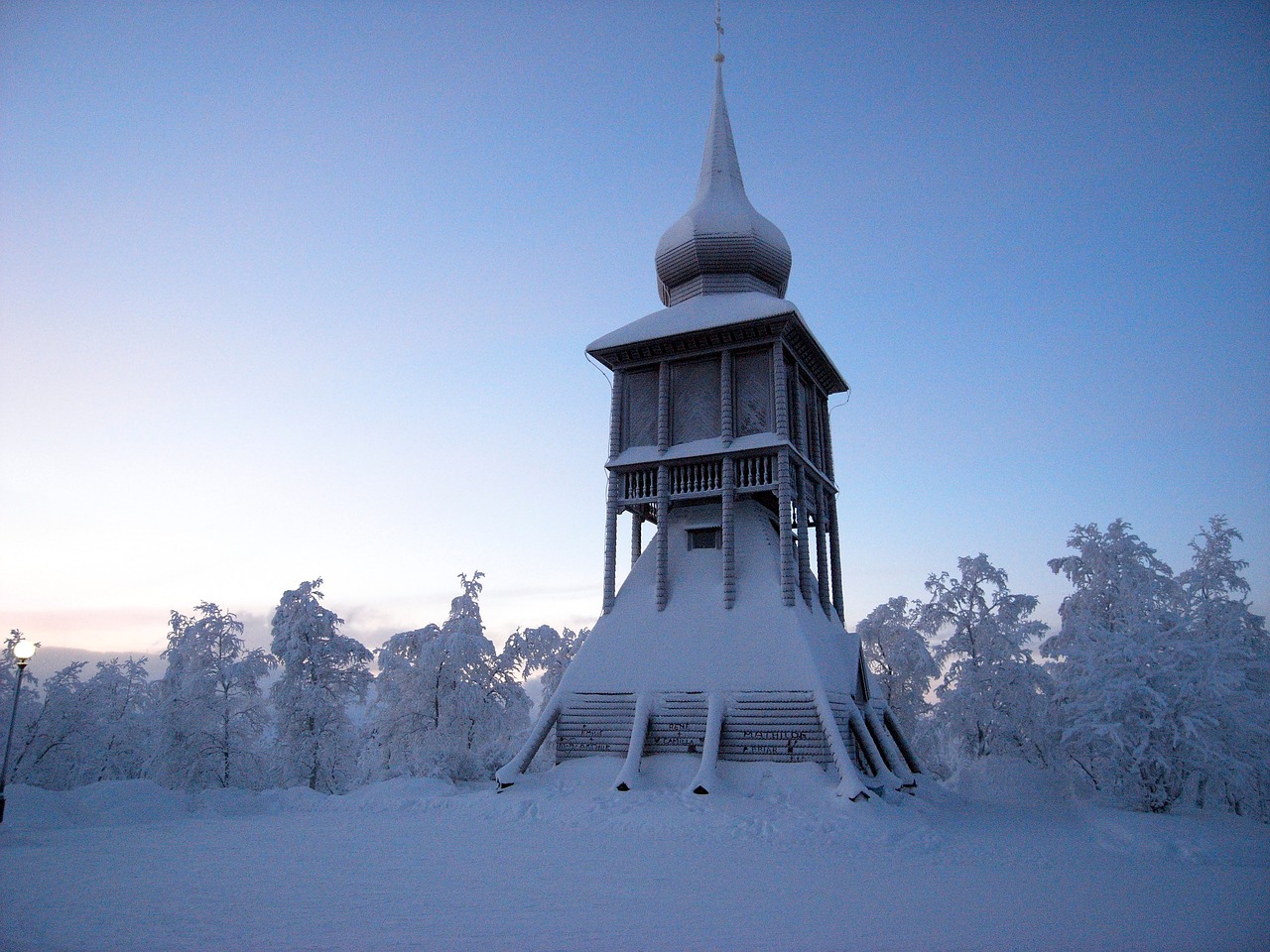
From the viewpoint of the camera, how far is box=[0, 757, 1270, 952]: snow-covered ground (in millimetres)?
8297

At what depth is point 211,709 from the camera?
28.3m

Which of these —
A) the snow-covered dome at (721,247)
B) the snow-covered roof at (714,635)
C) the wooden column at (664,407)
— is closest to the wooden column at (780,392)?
the snow-covered roof at (714,635)

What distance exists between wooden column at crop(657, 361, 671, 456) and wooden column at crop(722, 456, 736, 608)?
232 cm

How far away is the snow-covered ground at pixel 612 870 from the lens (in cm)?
830

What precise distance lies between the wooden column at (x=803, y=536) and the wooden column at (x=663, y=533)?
4325mm

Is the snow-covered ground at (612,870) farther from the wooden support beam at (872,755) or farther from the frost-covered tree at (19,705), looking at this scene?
the frost-covered tree at (19,705)

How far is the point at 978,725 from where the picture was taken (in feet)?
90.3

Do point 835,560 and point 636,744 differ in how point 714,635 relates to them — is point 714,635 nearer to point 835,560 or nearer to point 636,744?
point 636,744

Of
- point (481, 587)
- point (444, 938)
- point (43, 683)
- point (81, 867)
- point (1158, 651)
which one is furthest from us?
point (43, 683)

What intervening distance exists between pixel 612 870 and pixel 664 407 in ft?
54.5

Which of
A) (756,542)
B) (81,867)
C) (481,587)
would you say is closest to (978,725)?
(756,542)

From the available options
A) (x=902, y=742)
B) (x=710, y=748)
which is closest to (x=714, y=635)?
(x=710, y=748)

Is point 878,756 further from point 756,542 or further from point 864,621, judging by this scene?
point 864,621

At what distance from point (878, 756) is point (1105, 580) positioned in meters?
13.4
